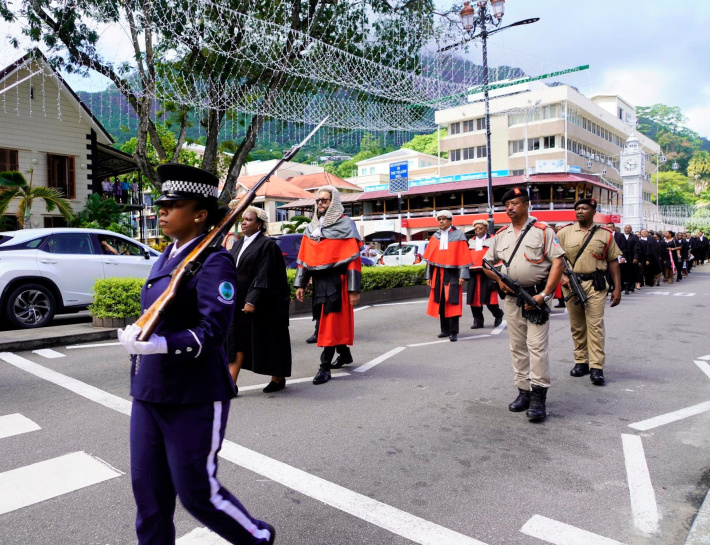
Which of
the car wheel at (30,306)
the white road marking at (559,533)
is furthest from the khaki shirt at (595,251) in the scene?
the car wheel at (30,306)

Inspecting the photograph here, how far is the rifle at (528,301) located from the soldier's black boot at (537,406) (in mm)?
562

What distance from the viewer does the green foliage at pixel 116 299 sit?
29.9 feet

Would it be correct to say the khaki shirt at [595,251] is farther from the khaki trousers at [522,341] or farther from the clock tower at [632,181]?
the clock tower at [632,181]

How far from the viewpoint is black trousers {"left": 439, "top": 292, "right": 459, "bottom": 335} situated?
882cm

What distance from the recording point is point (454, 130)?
56031 millimetres

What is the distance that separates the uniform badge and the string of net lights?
1096 cm

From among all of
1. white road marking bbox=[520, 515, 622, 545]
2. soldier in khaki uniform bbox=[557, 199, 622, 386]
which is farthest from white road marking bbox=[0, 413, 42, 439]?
soldier in khaki uniform bbox=[557, 199, 622, 386]

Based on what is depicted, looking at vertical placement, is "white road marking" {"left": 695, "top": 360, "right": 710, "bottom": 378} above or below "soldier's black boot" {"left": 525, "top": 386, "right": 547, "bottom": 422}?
below

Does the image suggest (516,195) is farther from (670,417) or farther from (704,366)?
(704,366)

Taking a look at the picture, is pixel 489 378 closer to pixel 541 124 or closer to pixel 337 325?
pixel 337 325

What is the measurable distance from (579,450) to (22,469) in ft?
12.3

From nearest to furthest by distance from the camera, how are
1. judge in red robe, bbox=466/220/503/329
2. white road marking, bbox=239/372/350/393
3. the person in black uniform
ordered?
the person in black uniform, white road marking, bbox=239/372/350/393, judge in red robe, bbox=466/220/503/329

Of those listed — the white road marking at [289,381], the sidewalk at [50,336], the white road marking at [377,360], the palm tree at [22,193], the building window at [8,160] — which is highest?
the building window at [8,160]

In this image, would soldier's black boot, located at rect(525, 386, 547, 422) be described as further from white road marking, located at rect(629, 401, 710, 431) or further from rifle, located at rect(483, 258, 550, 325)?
white road marking, located at rect(629, 401, 710, 431)
